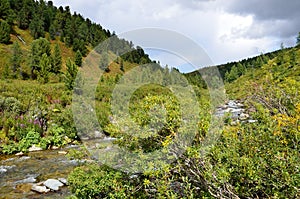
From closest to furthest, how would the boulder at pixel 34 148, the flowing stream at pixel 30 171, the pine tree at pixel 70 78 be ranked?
the flowing stream at pixel 30 171, the boulder at pixel 34 148, the pine tree at pixel 70 78

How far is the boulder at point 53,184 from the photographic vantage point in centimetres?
905

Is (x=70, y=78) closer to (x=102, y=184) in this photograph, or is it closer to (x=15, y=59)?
(x=15, y=59)

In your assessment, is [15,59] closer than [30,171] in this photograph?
No

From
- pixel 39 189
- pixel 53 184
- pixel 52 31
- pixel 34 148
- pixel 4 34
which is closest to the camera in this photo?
pixel 39 189

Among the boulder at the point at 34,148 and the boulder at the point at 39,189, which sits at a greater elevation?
the boulder at the point at 34,148

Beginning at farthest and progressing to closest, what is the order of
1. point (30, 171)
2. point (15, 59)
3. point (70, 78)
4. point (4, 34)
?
point (4, 34) < point (15, 59) < point (70, 78) < point (30, 171)

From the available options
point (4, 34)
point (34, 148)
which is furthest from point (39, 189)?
point (4, 34)

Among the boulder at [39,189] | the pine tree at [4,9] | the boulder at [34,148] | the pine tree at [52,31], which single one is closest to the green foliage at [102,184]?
the boulder at [39,189]

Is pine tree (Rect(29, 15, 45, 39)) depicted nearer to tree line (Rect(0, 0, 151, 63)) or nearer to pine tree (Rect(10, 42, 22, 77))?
tree line (Rect(0, 0, 151, 63))

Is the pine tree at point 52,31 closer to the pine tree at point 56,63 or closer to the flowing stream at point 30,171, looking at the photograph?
the pine tree at point 56,63

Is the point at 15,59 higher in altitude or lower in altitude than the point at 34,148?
higher

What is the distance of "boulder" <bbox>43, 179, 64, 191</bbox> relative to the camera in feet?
29.7

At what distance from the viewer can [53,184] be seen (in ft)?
30.3

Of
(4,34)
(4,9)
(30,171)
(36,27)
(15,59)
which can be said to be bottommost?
(30,171)
